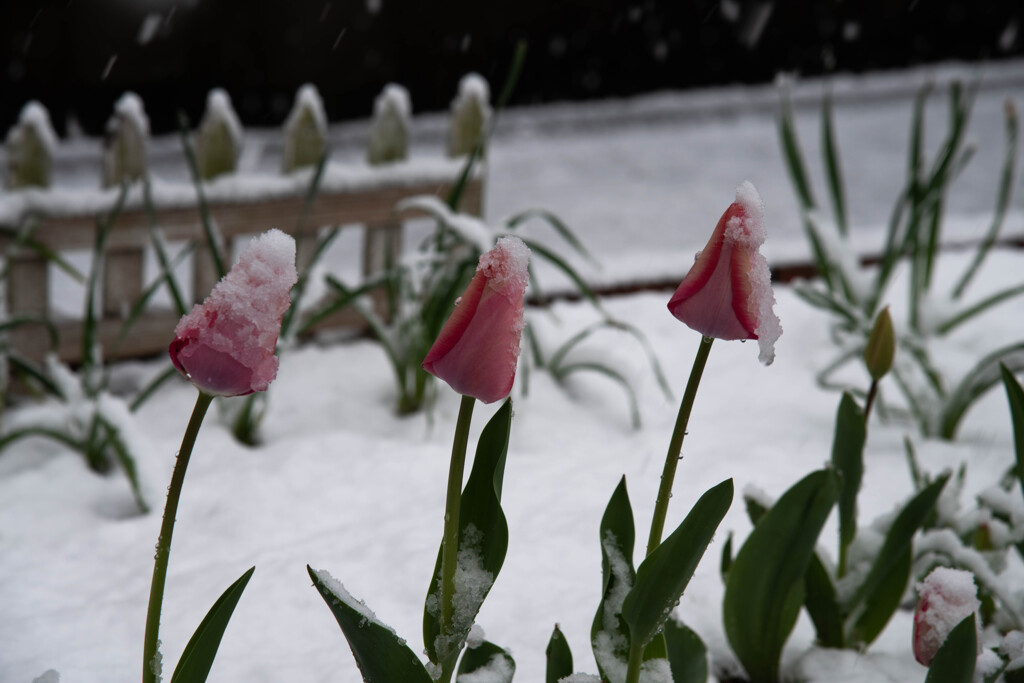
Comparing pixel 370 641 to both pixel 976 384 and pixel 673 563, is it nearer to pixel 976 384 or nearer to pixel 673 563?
pixel 673 563

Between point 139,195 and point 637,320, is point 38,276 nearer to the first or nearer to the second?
point 139,195

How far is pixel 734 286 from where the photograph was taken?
704mm

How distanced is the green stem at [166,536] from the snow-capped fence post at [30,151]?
4.93 feet

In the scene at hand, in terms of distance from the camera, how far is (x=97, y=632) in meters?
1.20

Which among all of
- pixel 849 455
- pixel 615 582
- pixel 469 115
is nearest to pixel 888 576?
pixel 849 455

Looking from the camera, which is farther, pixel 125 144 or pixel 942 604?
pixel 125 144

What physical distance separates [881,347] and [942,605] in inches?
11.5

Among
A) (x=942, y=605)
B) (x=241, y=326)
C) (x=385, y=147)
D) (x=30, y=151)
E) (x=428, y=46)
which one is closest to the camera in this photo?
(x=241, y=326)

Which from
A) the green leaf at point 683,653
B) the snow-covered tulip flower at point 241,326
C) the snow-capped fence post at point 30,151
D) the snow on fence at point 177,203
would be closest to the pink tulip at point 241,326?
the snow-covered tulip flower at point 241,326

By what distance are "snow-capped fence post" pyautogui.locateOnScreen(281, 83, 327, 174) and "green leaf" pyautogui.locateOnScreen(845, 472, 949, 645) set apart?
1.60 m

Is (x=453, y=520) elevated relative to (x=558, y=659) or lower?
elevated

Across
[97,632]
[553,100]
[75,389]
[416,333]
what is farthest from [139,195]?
[553,100]

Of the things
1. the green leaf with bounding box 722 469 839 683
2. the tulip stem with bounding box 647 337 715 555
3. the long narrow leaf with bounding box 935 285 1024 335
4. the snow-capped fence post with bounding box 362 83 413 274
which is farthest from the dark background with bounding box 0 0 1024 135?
the tulip stem with bounding box 647 337 715 555

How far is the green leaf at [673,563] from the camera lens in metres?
0.75
